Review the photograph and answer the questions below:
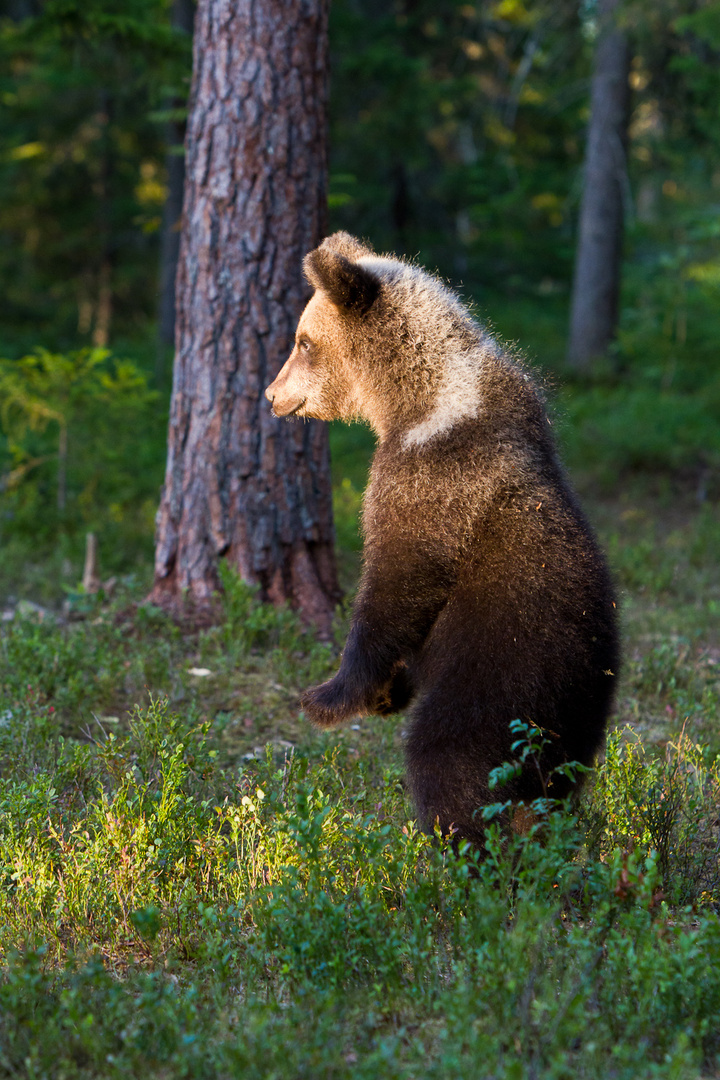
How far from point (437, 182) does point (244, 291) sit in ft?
54.9

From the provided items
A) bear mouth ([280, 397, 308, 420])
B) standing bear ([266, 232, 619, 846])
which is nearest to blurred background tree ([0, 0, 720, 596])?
bear mouth ([280, 397, 308, 420])

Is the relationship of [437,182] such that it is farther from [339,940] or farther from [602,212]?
[339,940]

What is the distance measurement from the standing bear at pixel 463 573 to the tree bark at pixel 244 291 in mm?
2301

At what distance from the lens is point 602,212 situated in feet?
55.1

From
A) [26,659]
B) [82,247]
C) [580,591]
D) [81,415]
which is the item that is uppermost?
[82,247]

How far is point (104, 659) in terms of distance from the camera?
5.95 m

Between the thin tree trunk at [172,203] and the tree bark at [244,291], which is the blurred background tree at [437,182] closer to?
the thin tree trunk at [172,203]

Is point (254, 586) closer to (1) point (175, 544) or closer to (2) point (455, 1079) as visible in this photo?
(1) point (175, 544)

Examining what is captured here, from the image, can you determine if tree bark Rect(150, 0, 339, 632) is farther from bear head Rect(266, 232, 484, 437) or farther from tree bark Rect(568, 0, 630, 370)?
tree bark Rect(568, 0, 630, 370)

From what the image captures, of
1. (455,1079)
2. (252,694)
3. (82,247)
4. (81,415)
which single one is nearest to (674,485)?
(81,415)

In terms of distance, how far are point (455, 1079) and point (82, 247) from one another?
2411 centimetres

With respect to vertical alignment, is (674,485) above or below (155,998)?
above

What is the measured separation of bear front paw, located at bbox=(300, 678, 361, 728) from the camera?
410cm

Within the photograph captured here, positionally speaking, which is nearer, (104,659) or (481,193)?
(104,659)
